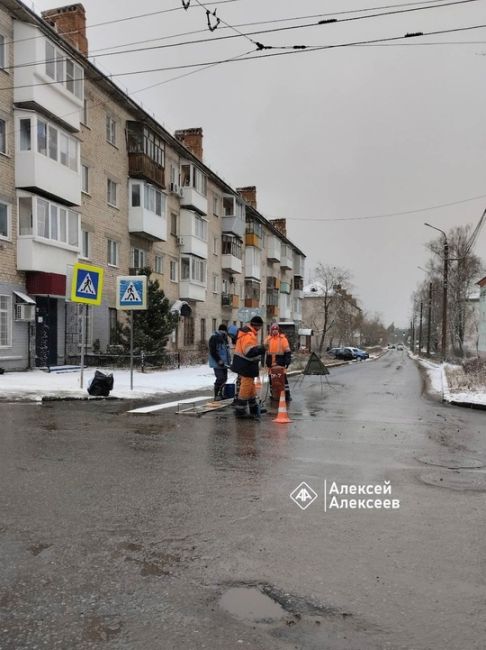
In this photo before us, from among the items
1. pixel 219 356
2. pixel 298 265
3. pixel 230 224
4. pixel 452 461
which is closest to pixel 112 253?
pixel 219 356

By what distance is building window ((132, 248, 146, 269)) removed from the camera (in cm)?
2912

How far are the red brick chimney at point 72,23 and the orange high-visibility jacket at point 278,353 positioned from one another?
1863 cm

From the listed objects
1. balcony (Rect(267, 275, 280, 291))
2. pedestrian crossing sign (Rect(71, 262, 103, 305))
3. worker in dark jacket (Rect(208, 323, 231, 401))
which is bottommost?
worker in dark jacket (Rect(208, 323, 231, 401))

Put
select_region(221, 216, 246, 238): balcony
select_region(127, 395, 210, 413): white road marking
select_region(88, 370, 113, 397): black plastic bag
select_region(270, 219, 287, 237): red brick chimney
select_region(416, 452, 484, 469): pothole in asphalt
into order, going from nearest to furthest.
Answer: select_region(416, 452, 484, 469): pothole in asphalt → select_region(127, 395, 210, 413): white road marking → select_region(88, 370, 113, 397): black plastic bag → select_region(221, 216, 246, 238): balcony → select_region(270, 219, 287, 237): red brick chimney

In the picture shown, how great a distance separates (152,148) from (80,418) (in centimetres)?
2227

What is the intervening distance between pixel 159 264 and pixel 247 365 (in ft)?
73.5

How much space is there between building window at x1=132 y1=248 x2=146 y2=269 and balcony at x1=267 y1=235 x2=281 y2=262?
1091 inches

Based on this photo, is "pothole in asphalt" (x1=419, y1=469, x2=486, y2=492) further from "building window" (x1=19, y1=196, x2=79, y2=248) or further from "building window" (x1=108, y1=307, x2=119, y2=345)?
"building window" (x1=108, y1=307, x2=119, y2=345)

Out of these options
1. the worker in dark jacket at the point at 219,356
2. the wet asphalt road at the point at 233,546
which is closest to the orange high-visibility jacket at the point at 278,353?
the worker in dark jacket at the point at 219,356

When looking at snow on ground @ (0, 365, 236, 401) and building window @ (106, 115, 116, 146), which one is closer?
snow on ground @ (0, 365, 236, 401)

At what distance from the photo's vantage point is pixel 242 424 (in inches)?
393

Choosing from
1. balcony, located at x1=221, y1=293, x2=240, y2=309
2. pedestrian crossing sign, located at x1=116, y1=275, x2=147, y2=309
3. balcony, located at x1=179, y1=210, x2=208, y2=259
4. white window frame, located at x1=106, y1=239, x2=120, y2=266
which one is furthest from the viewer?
balcony, located at x1=221, y1=293, x2=240, y2=309

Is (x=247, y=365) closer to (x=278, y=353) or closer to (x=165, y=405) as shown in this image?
(x=278, y=353)


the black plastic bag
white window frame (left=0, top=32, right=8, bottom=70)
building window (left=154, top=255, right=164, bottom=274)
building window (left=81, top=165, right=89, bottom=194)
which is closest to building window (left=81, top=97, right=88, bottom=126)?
building window (left=81, top=165, right=89, bottom=194)
